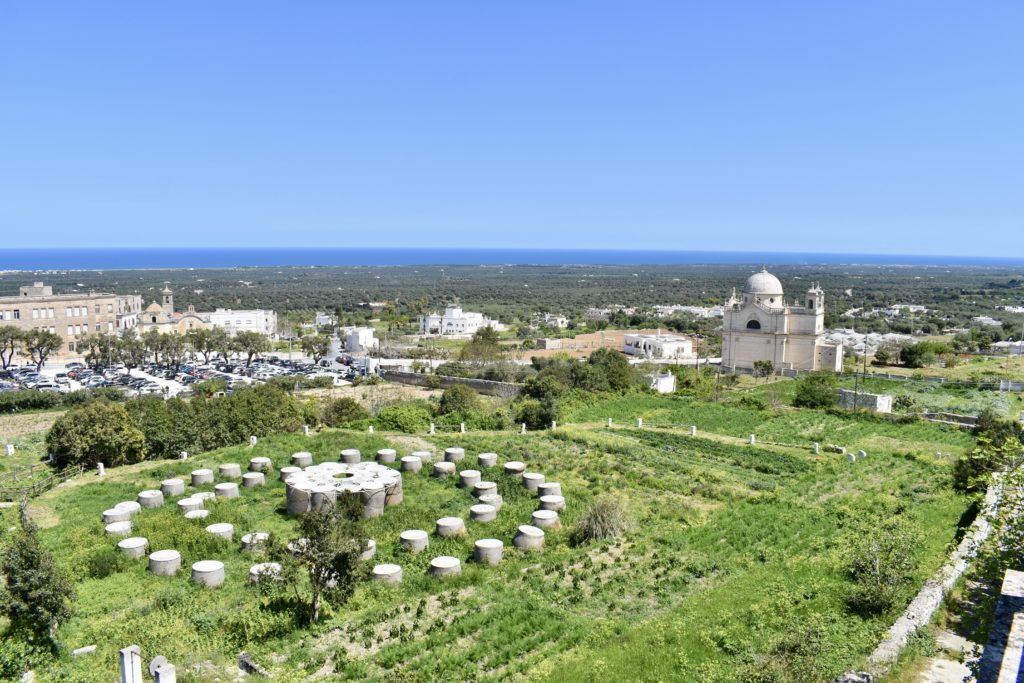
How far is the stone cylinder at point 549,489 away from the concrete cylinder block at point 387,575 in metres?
6.66

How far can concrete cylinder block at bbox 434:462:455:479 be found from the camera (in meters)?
22.4

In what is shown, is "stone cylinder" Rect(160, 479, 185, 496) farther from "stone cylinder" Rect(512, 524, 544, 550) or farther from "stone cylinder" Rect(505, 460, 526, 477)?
"stone cylinder" Rect(512, 524, 544, 550)

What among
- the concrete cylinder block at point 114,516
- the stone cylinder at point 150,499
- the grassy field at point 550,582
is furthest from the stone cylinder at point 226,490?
the concrete cylinder block at point 114,516

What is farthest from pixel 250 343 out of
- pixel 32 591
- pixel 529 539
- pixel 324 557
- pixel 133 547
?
pixel 324 557

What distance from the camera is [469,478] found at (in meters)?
21.5

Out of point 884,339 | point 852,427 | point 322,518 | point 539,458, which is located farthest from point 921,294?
point 322,518

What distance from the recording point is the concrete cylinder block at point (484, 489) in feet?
67.3

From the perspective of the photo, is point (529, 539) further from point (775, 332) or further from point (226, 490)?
point (775, 332)

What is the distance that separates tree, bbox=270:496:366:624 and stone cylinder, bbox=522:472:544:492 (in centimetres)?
854

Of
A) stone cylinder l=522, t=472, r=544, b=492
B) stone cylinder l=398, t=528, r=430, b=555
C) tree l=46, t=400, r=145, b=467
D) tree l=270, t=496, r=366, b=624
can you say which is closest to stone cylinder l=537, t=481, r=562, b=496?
stone cylinder l=522, t=472, r=544, b=492

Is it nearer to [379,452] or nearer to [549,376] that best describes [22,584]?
[379,452]

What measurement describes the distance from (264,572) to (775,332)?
4747cm

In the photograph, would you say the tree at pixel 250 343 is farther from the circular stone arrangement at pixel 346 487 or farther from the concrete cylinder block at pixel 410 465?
the circular stone arrangement at pixel 346 487

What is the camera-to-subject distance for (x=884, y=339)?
76812 millimetres
